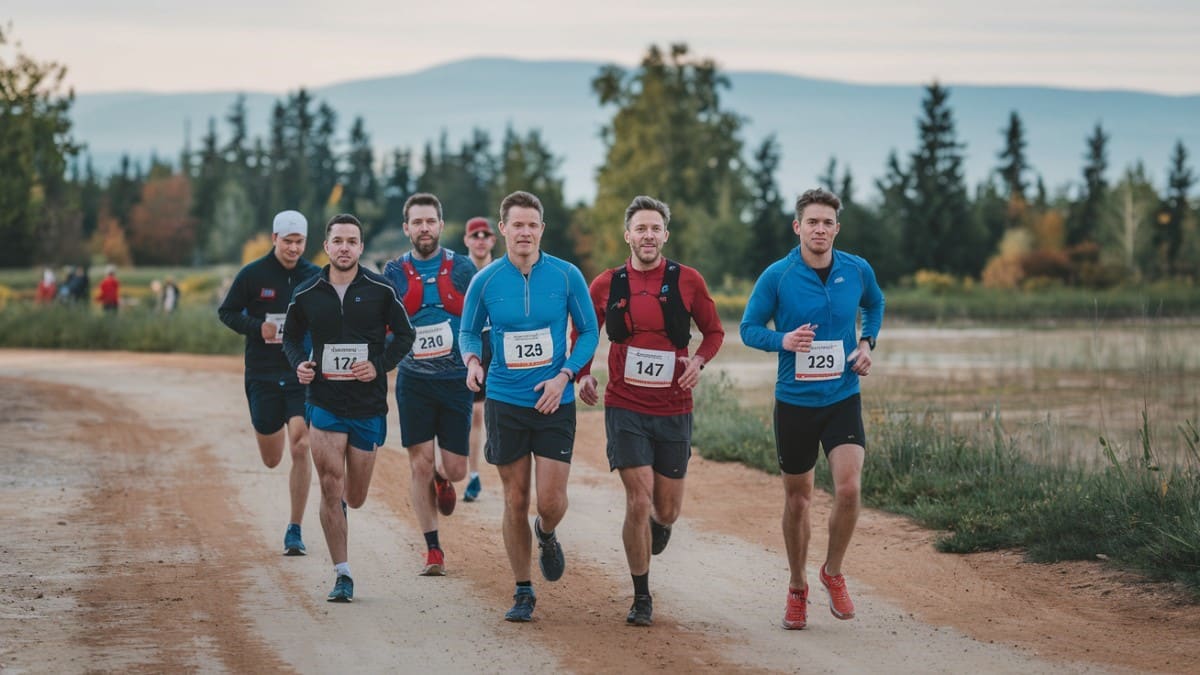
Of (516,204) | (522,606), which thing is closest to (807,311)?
(516,204)

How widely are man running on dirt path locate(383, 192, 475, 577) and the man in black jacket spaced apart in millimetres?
1007

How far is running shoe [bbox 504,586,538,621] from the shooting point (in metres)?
8.68

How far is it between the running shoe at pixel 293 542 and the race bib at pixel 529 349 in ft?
10.3

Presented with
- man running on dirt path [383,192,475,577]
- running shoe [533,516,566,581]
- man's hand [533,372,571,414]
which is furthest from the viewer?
man running on dirt path [383,192,475,577]

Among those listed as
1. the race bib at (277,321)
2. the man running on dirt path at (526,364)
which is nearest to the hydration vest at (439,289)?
the race bib at (277,321)

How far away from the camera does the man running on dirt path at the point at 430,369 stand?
34.7ft

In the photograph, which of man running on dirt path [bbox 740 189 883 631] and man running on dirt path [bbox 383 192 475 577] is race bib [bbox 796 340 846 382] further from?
man running on dirt path [bbox 383 192 475 577]

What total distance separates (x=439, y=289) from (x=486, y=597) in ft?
8.12

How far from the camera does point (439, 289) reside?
11023 millimetres

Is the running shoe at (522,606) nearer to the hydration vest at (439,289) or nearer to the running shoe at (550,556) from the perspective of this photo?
the running shoe at (550,556)

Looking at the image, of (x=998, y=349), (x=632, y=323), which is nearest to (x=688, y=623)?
(x=632, y=323)

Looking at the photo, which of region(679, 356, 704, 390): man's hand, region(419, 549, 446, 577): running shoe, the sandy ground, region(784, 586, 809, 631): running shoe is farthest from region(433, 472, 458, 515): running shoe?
region(784, 586, 809, 631): running shoe

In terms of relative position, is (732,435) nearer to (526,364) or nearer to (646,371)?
(646,371)

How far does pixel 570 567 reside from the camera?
10.7 m
